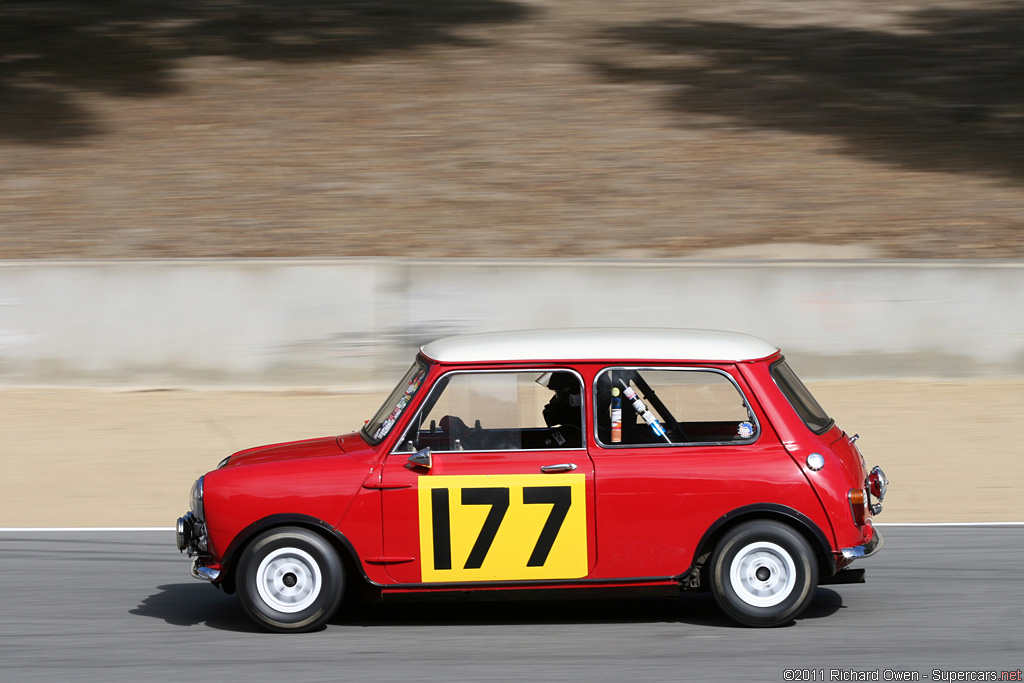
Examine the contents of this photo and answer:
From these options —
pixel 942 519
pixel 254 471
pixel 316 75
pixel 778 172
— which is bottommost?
pixel 942 519

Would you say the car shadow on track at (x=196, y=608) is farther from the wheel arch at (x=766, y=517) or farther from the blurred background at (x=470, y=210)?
the wheel arch at (x=766, y=517)

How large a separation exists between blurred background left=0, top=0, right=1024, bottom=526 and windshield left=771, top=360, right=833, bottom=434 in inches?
122

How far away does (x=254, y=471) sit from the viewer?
230 inches

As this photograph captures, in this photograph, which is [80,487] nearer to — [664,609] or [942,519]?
[664,609]

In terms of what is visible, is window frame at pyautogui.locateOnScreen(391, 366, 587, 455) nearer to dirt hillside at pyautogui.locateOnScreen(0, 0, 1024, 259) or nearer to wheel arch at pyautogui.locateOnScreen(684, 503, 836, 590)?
wheel arch at pyautogui.locateOnScreen(684, 503, 836, 590)

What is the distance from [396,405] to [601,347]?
1.12 metres

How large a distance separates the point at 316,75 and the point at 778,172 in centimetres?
918

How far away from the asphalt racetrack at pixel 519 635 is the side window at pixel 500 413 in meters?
0.96

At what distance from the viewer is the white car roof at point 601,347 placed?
579cm

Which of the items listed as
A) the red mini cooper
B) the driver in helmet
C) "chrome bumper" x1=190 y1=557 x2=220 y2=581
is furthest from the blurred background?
the driver in helmet

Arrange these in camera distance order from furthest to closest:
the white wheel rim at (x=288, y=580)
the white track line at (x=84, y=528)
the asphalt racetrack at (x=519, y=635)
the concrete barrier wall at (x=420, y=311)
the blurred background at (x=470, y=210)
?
the concrete barrier wall at (x=420, y=311), the blurred background at (x=470, y=210), the white track line at (x=84, y=528), the white wheel rim at (x=288, y=580), the asphalt racetrack at (x=519, y=635)

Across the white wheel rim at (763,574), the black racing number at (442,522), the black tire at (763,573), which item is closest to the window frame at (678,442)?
the black tire at (763,573)

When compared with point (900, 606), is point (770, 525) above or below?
above

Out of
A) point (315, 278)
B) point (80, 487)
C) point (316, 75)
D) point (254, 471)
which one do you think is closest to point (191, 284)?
point (315, 278)
